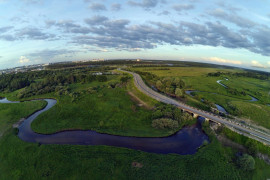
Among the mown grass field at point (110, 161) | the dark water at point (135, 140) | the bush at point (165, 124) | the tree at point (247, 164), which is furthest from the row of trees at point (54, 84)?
the tree at point (247, 164)

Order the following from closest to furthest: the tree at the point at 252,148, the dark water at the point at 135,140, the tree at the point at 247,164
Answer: the tree at the point at 247,164, the tree at the point at 252,148, the dark water at the point at 135,140

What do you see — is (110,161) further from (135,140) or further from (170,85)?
(170,85)

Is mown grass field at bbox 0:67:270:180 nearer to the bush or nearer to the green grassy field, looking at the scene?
the bush

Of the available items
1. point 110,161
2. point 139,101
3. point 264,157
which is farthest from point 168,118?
point 264,157

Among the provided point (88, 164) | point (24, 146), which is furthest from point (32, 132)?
point (88, 164)

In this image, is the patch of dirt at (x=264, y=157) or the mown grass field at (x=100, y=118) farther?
the mown grass field at (x=100, y=118)

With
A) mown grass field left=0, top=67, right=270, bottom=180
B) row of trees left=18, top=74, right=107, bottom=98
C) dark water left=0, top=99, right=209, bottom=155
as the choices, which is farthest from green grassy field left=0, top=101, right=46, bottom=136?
row of trees left=18, top=74, right=107, bottom=98

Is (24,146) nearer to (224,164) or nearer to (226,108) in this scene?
(224,164)

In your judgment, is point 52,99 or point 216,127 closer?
point 216,127

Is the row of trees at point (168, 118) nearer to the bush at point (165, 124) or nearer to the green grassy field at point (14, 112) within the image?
the bush at point (165, 124)
